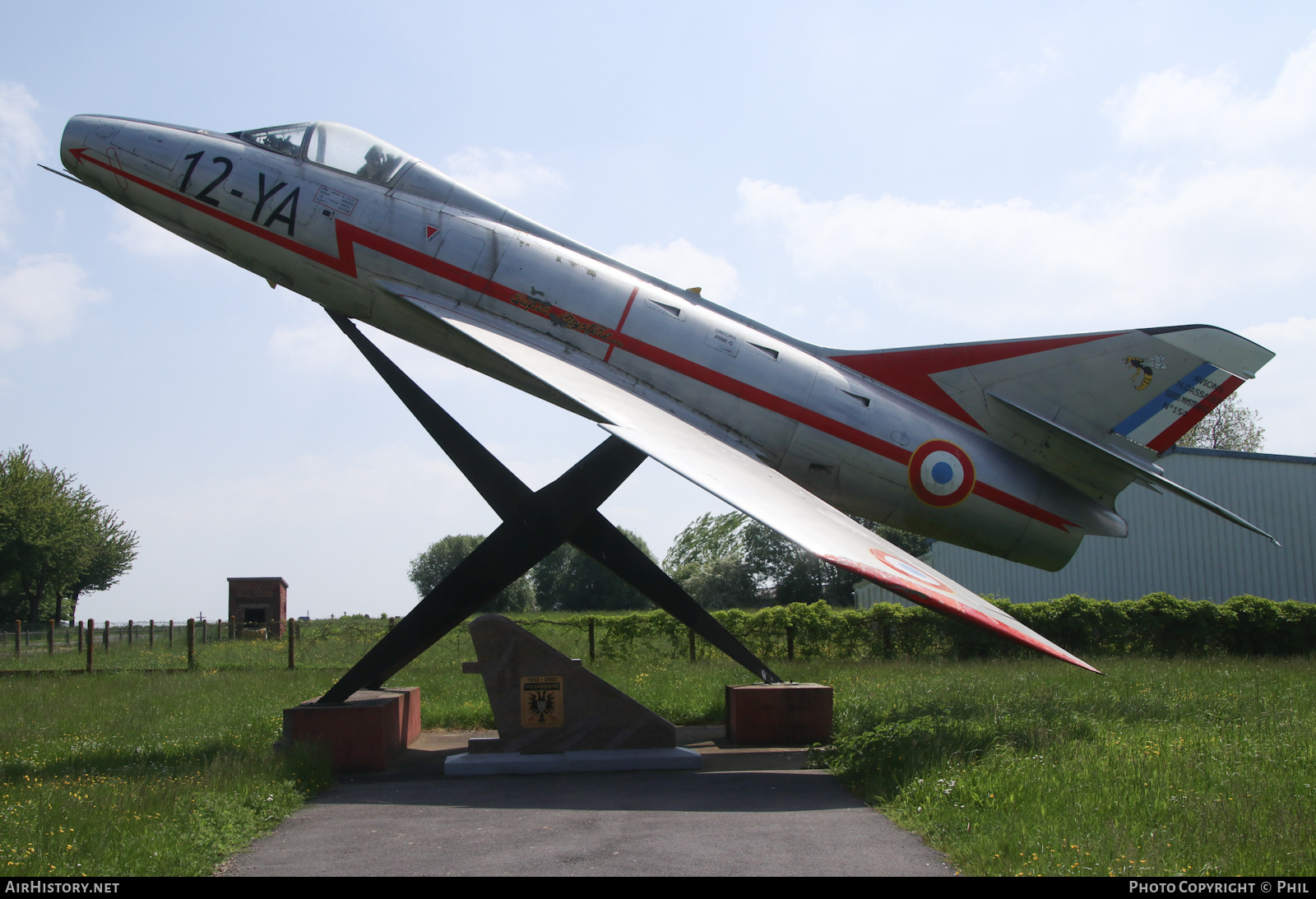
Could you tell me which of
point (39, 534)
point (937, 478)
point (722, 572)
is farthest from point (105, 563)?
point (937, 478)

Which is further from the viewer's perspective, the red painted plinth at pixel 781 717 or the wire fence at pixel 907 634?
the wire fence at pixel 907 634

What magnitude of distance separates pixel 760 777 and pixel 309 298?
698 centimetres

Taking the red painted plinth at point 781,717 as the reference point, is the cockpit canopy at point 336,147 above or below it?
above

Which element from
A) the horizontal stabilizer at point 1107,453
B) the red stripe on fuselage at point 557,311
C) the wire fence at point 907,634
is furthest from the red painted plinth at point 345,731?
the wire fence at point 907,634

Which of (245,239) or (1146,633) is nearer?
(245,239)

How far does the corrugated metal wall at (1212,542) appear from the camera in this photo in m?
23.1

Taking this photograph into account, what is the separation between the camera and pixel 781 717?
9.74m

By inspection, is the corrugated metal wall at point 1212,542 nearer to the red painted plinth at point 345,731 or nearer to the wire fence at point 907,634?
the wire fence at point 907,634

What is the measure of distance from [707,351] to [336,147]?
4.81 meters

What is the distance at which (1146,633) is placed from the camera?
18.0 meters

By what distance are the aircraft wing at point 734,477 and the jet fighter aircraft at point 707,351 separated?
0.40 feet

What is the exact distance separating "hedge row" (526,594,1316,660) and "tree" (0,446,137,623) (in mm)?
32467
